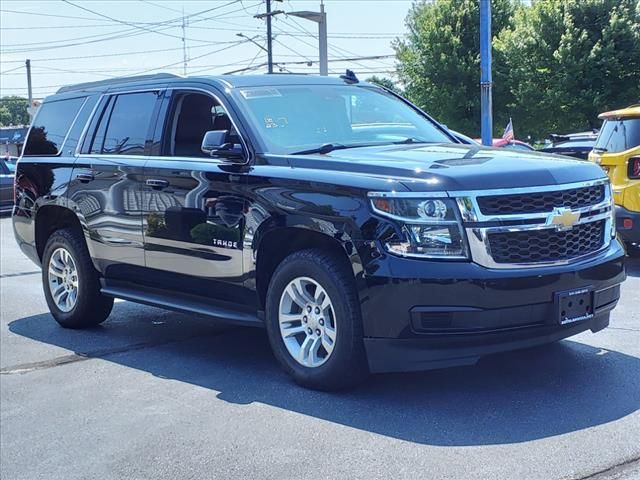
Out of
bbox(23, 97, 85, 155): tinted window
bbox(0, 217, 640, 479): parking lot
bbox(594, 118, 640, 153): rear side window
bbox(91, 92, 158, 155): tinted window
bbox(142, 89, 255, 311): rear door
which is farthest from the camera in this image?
bbox(594, 118, 640, 153): rear side window

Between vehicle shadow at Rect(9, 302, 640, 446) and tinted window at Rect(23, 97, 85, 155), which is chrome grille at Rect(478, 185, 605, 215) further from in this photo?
tinted window at Rect(23, 97, 85, 155)

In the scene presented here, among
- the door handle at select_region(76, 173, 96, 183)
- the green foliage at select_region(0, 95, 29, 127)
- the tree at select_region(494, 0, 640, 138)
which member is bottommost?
the door handle at select_region(76, 173, 96, 183)

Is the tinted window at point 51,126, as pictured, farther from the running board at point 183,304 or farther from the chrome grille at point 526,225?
the chrome grille at point 526,225

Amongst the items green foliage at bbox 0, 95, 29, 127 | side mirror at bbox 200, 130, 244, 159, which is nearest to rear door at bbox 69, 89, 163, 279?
side mirror at bbox 200, 130, 244, 159

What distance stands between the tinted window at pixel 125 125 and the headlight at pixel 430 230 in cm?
274

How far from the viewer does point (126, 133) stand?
6648 millimetres

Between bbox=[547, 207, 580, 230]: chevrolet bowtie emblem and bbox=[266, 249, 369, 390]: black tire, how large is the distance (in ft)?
3.81

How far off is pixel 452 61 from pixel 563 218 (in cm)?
3154

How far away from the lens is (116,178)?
21.3ft

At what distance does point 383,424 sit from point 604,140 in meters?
Answer: 5.88

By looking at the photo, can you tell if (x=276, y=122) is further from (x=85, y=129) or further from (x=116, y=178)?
(x=85, y=129)

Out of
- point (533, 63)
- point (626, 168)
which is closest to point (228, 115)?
point (626, 168)

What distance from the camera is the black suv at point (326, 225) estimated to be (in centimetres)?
441

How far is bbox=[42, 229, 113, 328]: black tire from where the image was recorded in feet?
23.0
